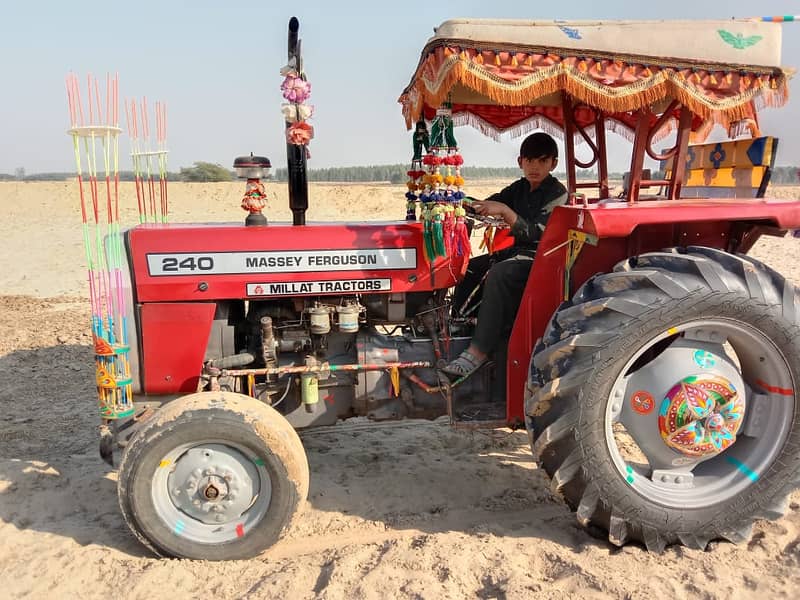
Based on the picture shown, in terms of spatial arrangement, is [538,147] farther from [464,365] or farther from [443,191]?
[464,365]

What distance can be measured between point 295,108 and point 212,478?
1974 millimetres

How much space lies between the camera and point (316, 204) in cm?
2386

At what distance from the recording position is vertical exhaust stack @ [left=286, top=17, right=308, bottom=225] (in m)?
3.64

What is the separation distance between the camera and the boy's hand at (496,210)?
3654 millimetres

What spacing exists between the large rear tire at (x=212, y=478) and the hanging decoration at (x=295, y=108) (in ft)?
4.70

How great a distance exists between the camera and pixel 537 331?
11.3 feet

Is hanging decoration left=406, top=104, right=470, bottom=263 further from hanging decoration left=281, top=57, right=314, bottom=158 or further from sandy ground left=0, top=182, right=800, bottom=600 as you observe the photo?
sandy ground left=0, top=182, right=800, bottom=600

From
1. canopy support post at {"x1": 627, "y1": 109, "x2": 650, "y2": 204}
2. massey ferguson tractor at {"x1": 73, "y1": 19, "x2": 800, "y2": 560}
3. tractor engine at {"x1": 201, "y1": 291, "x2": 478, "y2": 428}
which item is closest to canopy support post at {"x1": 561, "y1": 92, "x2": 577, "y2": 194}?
massey ferguson tractor at {"x1": 73, "y1": 19, "x2": 800, "y2": 560}

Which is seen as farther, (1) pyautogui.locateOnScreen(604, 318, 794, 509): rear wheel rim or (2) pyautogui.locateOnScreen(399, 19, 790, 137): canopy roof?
(1) pyautogui.locateOnScreen(604, 318, 794, 509): rear wheel rim

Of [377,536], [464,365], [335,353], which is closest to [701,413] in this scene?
[464,365]

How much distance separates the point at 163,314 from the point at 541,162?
2.37m

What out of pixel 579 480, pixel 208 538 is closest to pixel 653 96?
pixel 579 480

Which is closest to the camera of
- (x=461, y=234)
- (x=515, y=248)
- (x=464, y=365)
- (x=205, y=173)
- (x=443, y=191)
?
(x=443, y=191)

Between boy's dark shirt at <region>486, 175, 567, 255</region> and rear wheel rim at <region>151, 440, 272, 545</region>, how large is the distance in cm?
189
